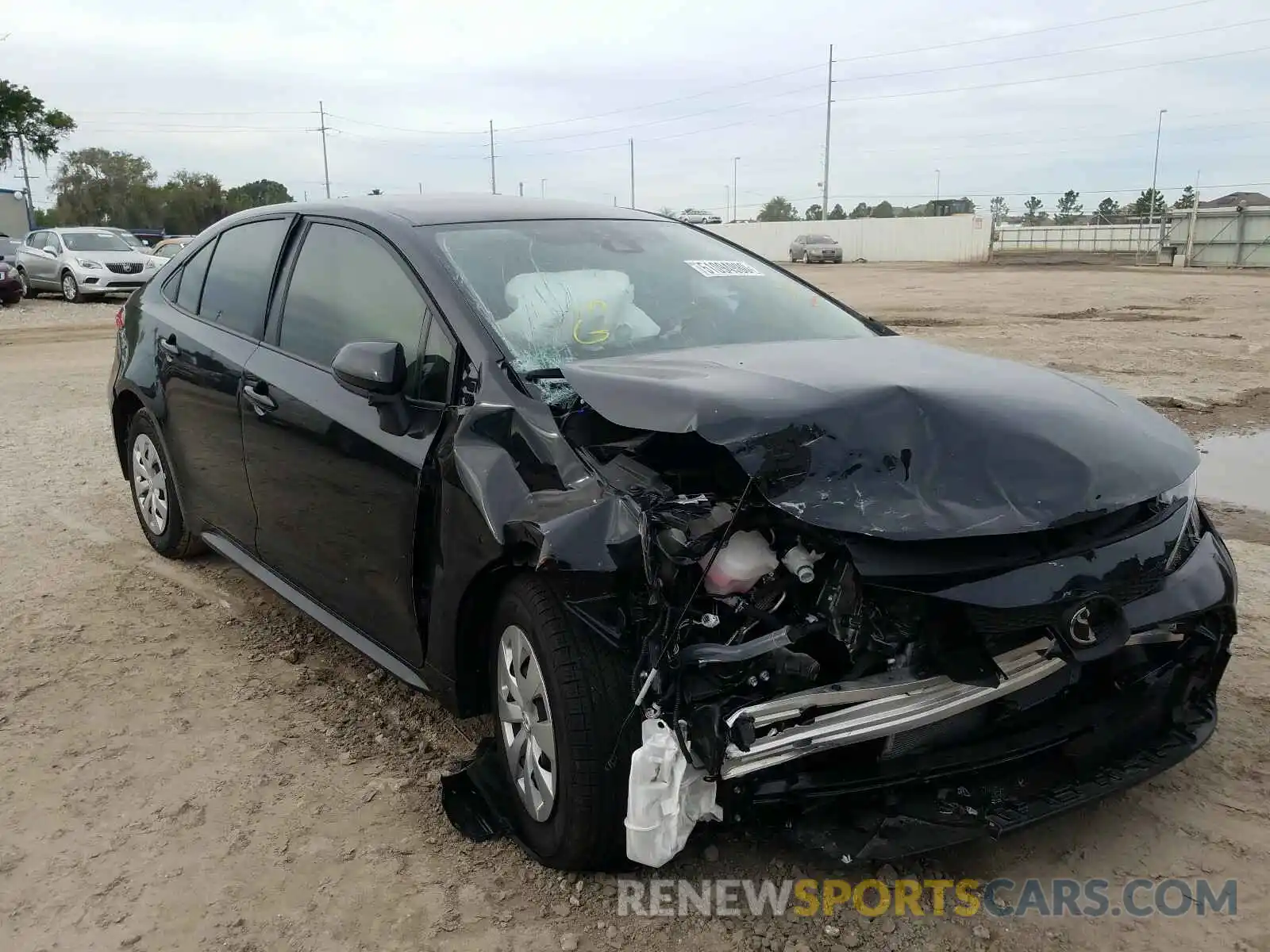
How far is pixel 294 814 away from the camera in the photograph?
9.47 ft

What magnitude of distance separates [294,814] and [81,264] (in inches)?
831

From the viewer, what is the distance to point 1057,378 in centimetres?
290

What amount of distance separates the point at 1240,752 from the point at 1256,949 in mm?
901

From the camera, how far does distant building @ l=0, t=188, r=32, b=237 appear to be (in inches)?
1802

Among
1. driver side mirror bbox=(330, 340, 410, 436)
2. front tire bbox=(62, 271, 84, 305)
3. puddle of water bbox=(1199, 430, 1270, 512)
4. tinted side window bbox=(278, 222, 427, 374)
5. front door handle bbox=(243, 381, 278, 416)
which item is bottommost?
puddle of water bbox=(1199, 430, 1270, 512)

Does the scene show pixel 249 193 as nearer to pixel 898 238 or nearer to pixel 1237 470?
pixel 898 238

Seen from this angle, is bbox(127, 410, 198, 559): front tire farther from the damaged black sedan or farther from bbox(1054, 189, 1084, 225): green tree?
bbox(1054, 189, 1084, 225): green tree

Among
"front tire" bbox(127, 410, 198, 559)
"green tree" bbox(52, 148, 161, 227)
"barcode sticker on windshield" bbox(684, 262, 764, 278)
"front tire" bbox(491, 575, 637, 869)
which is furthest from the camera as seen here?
"green tree" bbox(52, 148, 161, 227)

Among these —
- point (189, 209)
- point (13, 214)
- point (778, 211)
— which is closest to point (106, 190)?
point (189, 209)

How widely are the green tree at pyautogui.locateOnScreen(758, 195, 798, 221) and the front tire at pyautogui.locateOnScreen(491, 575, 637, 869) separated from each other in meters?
80.9

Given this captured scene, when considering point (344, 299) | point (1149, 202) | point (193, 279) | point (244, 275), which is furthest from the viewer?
point (1149, 202)

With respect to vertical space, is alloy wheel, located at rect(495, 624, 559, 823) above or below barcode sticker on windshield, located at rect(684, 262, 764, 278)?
below

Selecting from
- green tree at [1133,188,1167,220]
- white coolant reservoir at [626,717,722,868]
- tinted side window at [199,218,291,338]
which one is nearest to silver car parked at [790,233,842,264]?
green tree at [1133,188,1167,220]

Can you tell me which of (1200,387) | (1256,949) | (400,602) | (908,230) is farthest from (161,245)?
(908,230)
